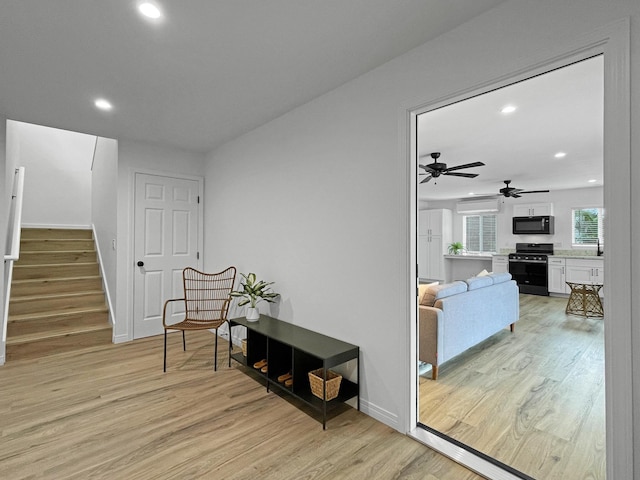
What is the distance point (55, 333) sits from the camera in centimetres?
376

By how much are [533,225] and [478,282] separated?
517 centimetres

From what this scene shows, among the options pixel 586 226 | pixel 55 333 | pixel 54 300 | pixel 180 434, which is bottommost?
pixel 180 434

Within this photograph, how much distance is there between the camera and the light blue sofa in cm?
301

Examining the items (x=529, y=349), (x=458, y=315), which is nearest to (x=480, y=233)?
(x=529, y=349)

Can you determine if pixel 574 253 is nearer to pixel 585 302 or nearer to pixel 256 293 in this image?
pixel 585 302

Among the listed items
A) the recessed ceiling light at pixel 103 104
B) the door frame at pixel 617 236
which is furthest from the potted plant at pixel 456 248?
the recessed ceiling light at pixel 103 104

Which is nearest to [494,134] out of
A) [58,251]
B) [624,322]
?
[624,322]

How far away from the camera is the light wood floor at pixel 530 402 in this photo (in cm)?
194

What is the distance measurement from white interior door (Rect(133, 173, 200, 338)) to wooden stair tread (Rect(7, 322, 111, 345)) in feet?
1.42

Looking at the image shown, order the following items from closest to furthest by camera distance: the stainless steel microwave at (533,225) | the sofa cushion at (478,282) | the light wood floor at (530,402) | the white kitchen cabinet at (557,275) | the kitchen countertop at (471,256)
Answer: the light wood floor at (530,402)
the sofa cushion at (478,282)
the white kitchen cabinet at (557,275)
the stainless steel microwave at (533,225)
the kitchen countertop at (471,256)

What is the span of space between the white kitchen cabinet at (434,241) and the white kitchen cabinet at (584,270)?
2.95m

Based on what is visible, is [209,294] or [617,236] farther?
[209,294]

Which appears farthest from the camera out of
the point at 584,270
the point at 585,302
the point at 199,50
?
the point at 584,270

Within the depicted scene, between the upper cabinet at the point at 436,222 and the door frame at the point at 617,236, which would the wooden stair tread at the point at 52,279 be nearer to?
the door frame at the point at 617,236
